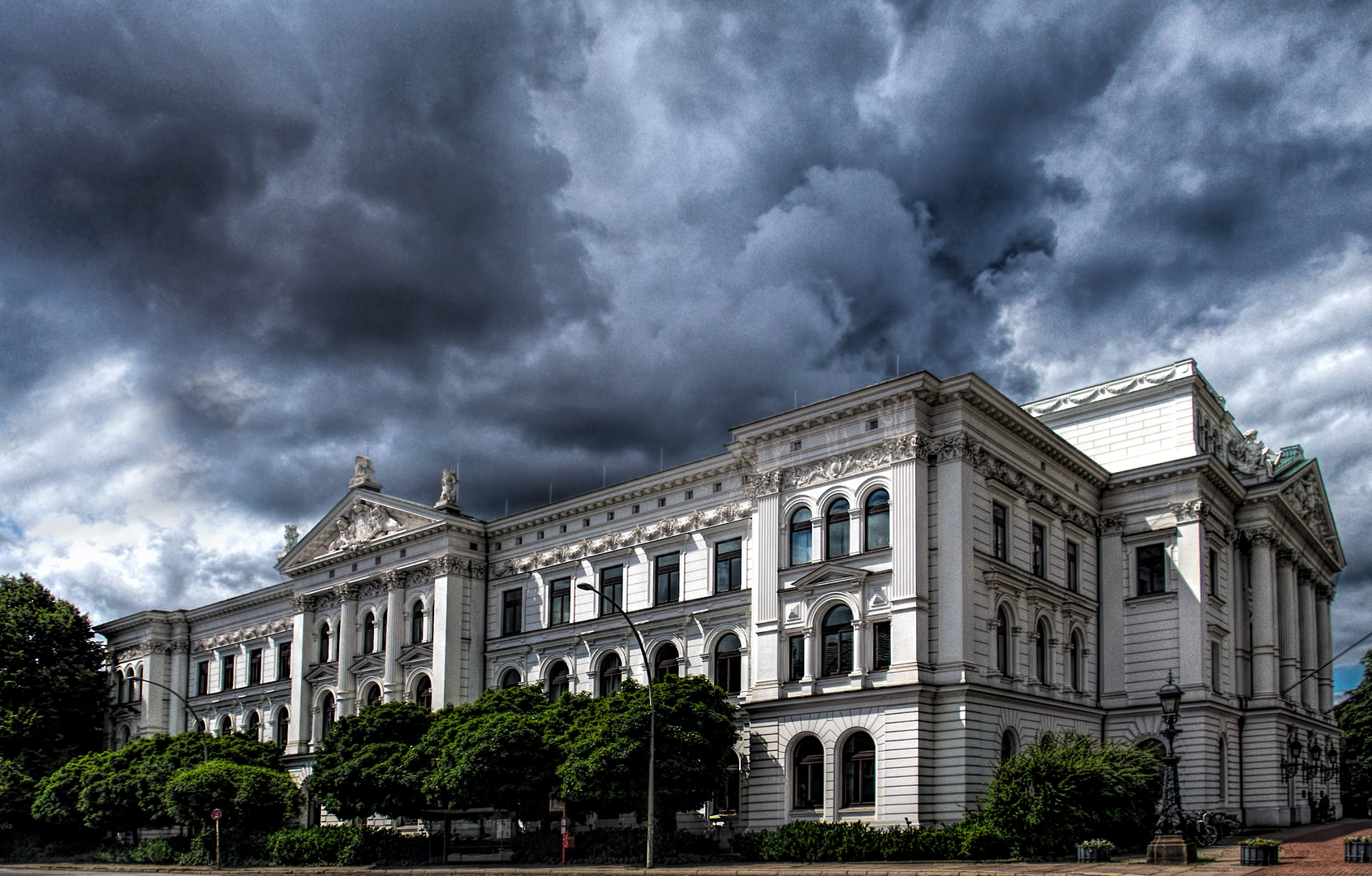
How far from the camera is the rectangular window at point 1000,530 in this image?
43.0 metres

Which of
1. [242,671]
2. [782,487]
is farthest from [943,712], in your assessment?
[242,671]

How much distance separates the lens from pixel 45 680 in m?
74.7

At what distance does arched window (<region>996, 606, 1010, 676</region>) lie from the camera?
42688mm

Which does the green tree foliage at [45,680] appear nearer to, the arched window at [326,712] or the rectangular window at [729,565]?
the arched window at [326,712]

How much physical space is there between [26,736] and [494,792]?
42157mm

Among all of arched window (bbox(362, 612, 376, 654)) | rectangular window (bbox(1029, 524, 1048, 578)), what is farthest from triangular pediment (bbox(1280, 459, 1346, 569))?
arched window (bbox(362, 612, 376, 654))

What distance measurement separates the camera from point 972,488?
41688mm

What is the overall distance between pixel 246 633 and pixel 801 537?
42.4m

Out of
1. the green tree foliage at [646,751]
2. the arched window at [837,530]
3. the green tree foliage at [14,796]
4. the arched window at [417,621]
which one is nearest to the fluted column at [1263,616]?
the arched window at [837,530]

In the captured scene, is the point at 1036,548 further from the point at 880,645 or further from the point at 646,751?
the point at 646,751

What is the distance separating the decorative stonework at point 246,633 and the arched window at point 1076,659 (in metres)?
40.9

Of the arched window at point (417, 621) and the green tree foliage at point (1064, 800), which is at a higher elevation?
the arched window at point (417, 621)

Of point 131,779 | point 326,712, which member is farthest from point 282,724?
point 131,779

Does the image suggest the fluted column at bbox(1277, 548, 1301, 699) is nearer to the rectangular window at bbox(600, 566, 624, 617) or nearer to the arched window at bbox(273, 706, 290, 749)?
the rectangular window at bbox(600, 566, 624, 617)
